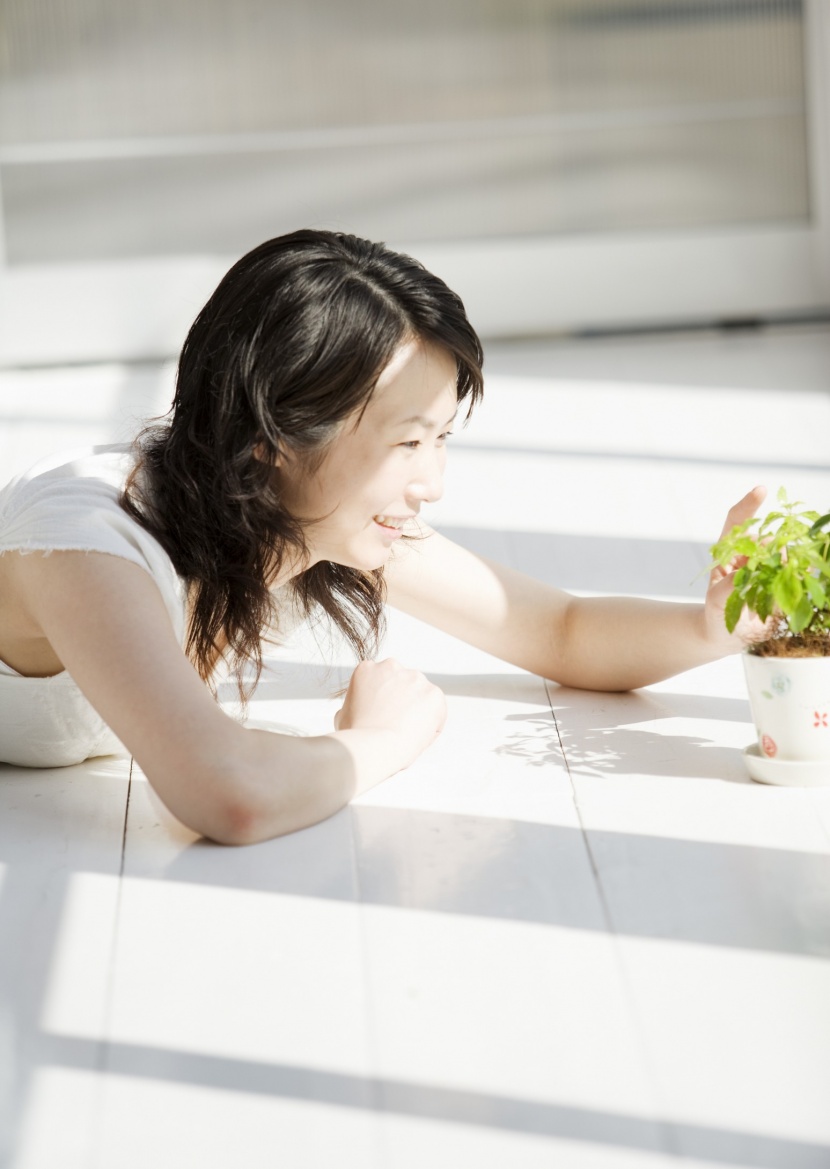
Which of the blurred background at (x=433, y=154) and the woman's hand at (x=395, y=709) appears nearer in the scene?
the woman's hand at (x=395, y=709)

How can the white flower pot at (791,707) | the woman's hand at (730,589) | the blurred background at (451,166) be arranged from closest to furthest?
the white flower pot at (791,707), the woman's hand at (730,589), the blurred background at (451,166)

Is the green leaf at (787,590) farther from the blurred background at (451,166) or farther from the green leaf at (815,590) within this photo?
the blurred background at (451,166)

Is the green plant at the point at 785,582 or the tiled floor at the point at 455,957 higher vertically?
the green plant at the point at 785,582

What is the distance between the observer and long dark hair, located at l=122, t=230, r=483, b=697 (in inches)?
62.4

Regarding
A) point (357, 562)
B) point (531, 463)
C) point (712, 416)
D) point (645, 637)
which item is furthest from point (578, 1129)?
point (712, 416)

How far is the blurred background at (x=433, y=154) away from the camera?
15.0 feet

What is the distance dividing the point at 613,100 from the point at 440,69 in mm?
563

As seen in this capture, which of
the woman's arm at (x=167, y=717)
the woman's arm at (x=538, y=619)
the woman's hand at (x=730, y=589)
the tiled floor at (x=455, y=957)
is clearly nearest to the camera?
the tiled floor at (x=455, y=957)

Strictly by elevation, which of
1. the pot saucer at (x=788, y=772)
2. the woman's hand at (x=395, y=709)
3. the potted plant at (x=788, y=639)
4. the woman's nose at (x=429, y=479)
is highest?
the woman's nose at (x=429, y=479)

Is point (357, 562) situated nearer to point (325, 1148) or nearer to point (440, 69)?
point (325, 1148)

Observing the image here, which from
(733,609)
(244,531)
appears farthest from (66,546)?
(733,609)

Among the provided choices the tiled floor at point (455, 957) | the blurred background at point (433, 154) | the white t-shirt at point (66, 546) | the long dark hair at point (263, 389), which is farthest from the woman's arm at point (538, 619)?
the blurred background at point (433, 154)

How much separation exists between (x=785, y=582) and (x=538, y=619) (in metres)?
0.54

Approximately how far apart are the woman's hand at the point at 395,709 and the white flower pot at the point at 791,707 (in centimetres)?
39
